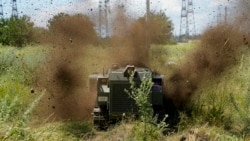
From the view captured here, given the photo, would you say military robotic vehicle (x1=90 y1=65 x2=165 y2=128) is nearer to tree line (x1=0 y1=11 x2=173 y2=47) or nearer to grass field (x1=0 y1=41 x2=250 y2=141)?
grass field (x1=0 y1=41 x2=250 y2=141)

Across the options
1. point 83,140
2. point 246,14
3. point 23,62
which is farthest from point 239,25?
point 23,62

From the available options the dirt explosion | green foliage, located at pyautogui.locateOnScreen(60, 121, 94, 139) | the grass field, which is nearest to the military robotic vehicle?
the grass field

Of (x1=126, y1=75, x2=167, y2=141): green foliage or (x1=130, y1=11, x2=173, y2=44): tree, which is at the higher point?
(x1=130, y1=11, x2=173, y2=44): tree

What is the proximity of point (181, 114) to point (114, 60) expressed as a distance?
254 centimetres

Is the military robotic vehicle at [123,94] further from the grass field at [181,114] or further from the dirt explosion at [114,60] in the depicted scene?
the dirt explosion at [114,60]

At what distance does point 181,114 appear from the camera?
1104 cm

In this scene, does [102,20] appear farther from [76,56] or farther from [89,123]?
[89,123]

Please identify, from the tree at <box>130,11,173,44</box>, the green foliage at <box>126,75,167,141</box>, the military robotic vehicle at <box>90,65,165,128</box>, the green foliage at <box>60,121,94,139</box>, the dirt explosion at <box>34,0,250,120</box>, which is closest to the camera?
the green foliage at <box>126,75,167,141</box>

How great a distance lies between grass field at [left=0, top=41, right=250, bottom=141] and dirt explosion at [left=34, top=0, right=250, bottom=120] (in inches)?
8.1

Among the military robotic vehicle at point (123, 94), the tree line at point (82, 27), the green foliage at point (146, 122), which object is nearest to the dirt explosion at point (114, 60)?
the tree line at point (82, 27)

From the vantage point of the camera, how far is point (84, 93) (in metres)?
12.5

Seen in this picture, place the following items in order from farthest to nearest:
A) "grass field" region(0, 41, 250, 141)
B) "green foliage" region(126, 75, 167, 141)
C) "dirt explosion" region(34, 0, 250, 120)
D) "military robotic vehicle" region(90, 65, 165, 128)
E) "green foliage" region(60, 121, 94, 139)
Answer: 1. "dirt explosion" region(34, 0, 250, 120)
2. "military robotic vehicle" region(90, 65, 165, 128)
3. "green foliage" region(60, 121, 94, 139)
4. "grass field" region(0, 41, 250, 141)
5. "green foliage" region(126, 75, 167, 141)

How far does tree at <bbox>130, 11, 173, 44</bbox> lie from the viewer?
42.9 feet

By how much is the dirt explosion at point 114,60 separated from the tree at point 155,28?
0.03 m
